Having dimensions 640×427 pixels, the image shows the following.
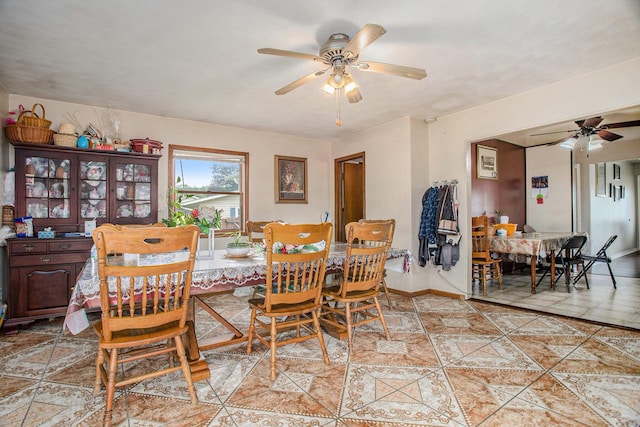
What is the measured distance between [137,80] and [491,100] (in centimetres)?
389

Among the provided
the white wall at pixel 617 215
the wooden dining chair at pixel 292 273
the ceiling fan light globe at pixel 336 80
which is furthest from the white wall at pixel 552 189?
the wooden dining chair at pixel 292 273

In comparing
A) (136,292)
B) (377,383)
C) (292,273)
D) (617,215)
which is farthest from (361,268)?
(617,215)

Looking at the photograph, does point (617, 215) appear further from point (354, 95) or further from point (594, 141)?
point (354, 95)

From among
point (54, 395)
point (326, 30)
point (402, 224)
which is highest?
point (326, 30)

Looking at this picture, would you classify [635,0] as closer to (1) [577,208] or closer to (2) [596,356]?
(2) [596,356]

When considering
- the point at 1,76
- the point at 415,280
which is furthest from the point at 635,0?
the point at 1,76

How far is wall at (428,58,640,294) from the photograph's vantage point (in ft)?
9.93

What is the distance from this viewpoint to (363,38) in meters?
1.99

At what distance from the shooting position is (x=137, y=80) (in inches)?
128

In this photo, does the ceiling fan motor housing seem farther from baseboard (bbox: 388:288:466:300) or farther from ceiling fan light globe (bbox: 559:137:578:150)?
ceiling fan light globe (bbox: 559:137:578:150)

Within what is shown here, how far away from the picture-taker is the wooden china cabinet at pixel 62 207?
3.30 m

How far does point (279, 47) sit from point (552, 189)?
6254 mm

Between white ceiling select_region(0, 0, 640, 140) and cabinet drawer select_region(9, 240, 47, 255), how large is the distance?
1610mm

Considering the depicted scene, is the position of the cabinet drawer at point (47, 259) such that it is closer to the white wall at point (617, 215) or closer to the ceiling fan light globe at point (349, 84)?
the ceiling fan light globe at point (349, 84)
